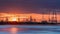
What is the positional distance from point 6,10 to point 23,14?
9.67 feet

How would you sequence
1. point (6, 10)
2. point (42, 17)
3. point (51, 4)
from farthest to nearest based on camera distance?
point (42, 17), point (6, 10), point (51, 4)

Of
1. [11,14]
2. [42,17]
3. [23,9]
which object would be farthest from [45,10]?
[11,14]

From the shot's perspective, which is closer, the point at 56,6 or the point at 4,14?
the point at 56,6

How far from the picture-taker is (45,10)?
24234 millimetres

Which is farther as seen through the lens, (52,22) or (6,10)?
(52,22)

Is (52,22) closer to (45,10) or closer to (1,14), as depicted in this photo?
(45,10)

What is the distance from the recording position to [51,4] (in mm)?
21703

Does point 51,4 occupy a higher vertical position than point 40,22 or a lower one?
higher

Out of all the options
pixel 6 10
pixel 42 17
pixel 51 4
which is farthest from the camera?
pixel 42 17

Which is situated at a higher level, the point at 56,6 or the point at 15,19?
the point at 56,6

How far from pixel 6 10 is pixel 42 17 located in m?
5.35

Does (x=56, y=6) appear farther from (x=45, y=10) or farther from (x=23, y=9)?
(x=23, y=9)

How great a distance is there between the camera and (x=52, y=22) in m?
25.0

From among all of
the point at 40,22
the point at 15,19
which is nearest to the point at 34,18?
the point at 40,22
